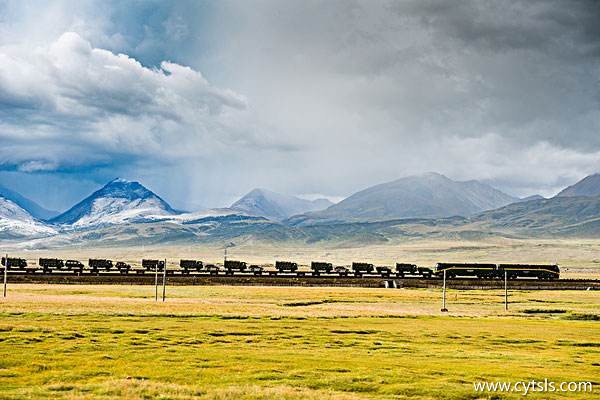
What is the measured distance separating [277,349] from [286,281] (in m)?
65.3

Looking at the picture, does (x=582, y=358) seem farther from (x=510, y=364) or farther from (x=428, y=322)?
(x=428, y=322)

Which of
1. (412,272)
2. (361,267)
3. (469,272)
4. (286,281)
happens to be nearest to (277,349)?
(286,281)

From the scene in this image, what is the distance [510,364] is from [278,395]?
43.2 feet

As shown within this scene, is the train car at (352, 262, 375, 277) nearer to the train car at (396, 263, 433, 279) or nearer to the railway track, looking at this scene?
the train car at (396, 263, 433, 279)

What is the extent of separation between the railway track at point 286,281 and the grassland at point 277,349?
29378mm

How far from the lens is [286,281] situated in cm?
9938

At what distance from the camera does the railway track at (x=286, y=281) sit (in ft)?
308

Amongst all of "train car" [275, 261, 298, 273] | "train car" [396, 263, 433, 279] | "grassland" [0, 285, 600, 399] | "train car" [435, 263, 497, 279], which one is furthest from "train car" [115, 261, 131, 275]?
"train car" [435, 263, 497, 279]

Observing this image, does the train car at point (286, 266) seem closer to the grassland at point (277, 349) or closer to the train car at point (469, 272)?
the train car at point (469, 272)

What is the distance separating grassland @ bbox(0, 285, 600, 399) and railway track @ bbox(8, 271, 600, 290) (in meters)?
29.4

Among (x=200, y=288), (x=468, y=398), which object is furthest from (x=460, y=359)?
(x=200, y=288)

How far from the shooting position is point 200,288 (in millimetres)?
89312

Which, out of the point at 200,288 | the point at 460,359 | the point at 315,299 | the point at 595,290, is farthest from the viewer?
the point at 595,290

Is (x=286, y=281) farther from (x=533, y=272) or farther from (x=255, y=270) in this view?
(x=533, y=272)
